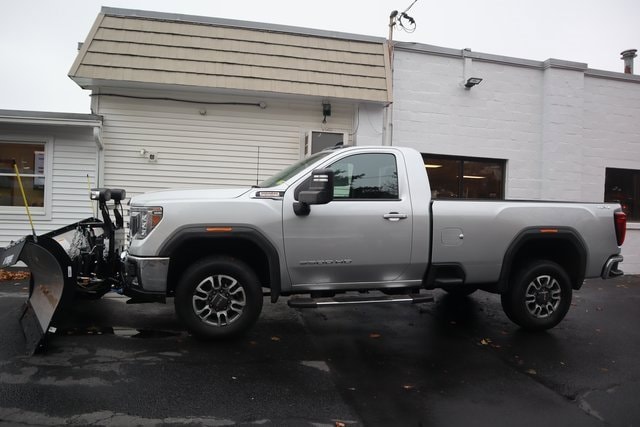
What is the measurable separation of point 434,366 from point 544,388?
99cm

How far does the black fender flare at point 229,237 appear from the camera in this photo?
492 cm

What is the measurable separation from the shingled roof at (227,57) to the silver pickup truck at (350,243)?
3.84 meters

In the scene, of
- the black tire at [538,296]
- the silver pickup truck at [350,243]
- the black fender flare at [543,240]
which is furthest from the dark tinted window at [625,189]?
the black tire at [538,296]

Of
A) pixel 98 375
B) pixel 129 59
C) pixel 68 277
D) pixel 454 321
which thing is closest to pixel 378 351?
pixel 454 321

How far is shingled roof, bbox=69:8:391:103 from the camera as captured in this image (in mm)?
8516

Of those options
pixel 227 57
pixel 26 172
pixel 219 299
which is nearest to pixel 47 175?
pixel 26 172

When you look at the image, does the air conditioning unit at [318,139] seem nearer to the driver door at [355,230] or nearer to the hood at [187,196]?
the driver door at [355,230]

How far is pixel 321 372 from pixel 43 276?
3.16 m

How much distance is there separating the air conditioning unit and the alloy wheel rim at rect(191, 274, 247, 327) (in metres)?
4.93

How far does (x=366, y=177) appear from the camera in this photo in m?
5.59

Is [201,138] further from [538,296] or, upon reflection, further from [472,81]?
[538,296]

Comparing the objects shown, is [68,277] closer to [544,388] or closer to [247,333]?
[247,333]

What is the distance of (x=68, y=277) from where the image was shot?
16.6 ft

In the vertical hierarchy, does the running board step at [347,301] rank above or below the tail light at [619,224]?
below
